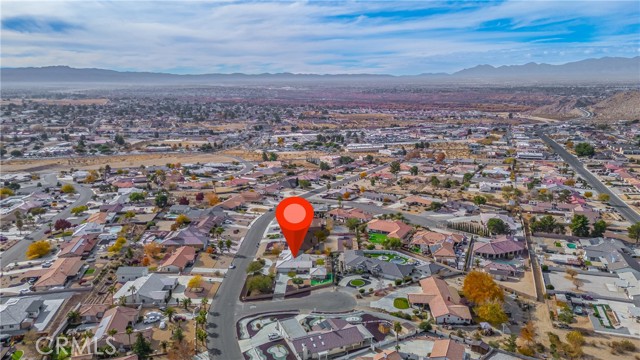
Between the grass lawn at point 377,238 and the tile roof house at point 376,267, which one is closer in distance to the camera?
the tile roof house at point 376,267

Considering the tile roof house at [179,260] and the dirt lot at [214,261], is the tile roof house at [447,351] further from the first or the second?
the tile roof house at [179,260]

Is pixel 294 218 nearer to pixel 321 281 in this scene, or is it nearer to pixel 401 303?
pixel 321 281

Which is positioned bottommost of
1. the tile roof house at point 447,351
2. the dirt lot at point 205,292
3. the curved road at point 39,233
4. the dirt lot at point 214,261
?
the curved road at point 39,233

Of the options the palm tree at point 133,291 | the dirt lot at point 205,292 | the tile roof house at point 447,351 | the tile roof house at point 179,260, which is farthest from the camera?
the tile roof house at point 179,260

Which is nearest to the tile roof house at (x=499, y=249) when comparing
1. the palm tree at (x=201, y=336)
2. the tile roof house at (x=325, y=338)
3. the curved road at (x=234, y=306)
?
the curved road at (x=234, y=306)

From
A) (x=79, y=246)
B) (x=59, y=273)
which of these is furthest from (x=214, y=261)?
(x=79, y=246)

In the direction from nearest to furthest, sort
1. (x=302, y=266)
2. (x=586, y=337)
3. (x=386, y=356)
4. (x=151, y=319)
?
(x=386, y=356) < (x=586, y=337) < (x=151, y=319) < (x=302, y=266)

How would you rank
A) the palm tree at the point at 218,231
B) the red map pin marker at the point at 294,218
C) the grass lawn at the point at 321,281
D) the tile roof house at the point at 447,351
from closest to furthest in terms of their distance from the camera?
the tile roof house at the point at 447,351, the red map pin marker at the point at 294,218, the grass lawn at the point at 321,281, the palm tree at the point at 218,231
